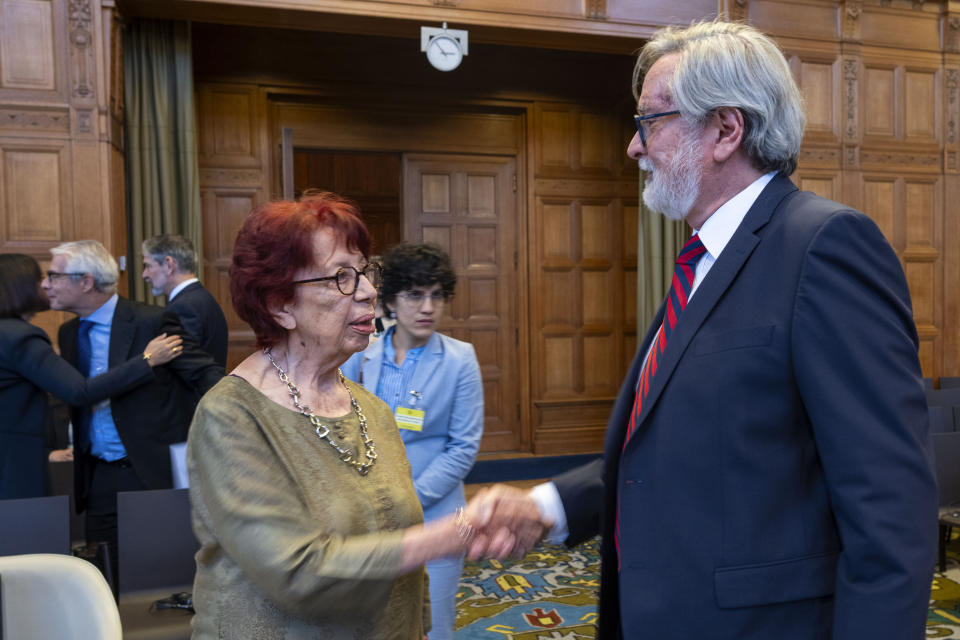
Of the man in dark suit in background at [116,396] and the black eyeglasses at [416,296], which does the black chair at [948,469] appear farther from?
the man in dark suit in background at [116,396]

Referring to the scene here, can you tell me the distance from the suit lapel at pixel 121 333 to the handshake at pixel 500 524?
7.65 ft

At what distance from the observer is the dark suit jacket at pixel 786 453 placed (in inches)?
44.9

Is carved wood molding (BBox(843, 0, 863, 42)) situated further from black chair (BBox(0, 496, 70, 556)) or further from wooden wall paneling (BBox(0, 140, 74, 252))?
black chair (BBox(0, 496, 70, 556))

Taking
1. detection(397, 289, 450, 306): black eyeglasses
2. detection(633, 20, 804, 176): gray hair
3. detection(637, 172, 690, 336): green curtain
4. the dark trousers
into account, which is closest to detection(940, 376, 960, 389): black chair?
detection(637, 172, 690, 336): green curtain

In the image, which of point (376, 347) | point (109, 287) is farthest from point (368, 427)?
point (109, 287)

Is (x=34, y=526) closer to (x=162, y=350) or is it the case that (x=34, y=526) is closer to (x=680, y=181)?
(x=162, y=350)

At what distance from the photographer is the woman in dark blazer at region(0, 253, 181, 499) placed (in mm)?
3059

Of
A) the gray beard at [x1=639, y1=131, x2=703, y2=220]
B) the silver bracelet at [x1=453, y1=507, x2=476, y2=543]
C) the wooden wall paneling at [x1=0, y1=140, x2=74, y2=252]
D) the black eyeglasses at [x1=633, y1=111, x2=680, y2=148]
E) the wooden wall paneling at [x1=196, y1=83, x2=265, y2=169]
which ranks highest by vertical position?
the wooden wall paneling at [x1=196, y1=83, x2=265, y2=169]

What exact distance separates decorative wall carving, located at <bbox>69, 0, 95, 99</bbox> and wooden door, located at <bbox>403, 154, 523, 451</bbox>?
9.92ft

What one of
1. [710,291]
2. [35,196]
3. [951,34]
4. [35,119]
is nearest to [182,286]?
[35,196]

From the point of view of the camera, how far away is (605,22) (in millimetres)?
6121

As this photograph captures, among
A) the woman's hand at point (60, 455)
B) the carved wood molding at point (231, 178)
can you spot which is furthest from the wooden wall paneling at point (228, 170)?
the woman's hand at point (60, 455)

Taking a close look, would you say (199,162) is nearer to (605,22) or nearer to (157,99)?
(157,99)

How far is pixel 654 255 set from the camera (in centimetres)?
720
